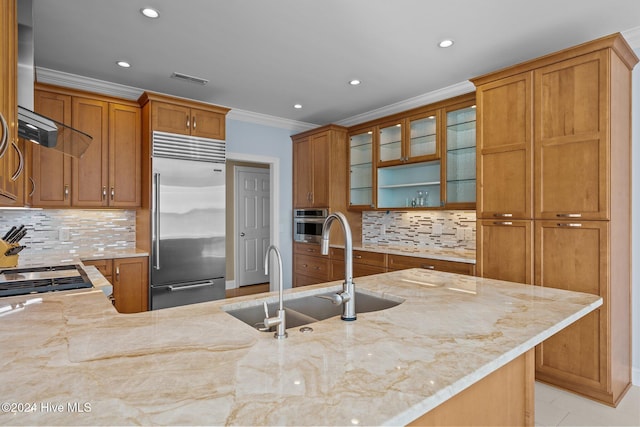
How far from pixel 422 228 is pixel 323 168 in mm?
1499

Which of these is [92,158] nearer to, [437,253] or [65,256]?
[65,256]

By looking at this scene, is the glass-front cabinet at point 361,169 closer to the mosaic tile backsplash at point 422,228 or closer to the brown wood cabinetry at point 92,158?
the mosaic tile backsplash at point 422,228

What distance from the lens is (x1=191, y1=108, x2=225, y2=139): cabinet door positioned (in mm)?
3855

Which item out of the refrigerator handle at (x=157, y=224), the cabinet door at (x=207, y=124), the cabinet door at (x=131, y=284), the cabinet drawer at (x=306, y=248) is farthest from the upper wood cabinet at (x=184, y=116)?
the cabinet drawer at (x=306, y=248)

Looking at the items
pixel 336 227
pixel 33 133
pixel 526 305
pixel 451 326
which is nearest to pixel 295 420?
pixel 451 326

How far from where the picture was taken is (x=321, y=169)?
486 centimetres

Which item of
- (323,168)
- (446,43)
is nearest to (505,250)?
(446,43)

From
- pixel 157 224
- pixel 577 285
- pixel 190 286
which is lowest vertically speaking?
pixel 190 286

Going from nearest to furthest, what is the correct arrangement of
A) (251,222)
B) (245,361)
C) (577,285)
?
(245,361)
(577,285)
(251,222)

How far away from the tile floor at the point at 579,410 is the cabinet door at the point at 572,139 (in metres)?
1.26

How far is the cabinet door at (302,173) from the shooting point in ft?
16.6

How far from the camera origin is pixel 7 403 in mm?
694

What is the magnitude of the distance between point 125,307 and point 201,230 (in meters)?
1.01

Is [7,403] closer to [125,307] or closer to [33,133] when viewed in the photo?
[33,133]
